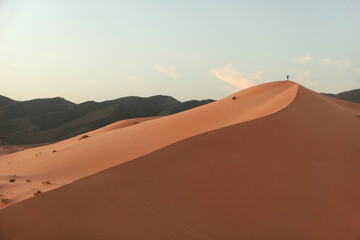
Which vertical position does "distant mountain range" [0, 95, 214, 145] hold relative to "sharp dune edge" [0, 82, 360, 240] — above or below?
above

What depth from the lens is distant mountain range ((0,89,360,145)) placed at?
4607 cm

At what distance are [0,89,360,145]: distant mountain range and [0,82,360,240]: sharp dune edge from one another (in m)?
36.2

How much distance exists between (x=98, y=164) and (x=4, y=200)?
3605 millimetres

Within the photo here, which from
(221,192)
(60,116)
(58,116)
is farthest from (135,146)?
(60,116)

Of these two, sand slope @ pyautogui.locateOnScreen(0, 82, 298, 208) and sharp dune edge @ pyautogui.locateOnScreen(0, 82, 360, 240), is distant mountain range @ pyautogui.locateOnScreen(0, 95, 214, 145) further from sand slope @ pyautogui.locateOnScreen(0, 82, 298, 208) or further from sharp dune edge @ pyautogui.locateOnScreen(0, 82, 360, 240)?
sharp dune edge @ pyautogui.locateOnScreen(0, 82, 360, 240)

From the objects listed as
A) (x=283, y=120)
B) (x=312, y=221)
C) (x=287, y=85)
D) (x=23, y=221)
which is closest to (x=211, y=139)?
(x=283, y=120)

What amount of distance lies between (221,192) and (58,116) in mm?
56159

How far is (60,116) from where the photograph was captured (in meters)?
57.9

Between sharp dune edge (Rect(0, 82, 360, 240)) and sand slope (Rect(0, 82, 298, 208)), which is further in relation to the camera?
sand slope (Rect(0, 82, 298, 208))

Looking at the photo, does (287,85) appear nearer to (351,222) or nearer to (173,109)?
(351,222)

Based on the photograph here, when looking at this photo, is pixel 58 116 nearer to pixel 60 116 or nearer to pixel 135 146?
pixel 60 116

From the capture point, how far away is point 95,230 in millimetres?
5406

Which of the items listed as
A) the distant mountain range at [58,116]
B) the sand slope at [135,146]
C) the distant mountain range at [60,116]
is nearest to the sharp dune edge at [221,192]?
the sand slope at [135,146]

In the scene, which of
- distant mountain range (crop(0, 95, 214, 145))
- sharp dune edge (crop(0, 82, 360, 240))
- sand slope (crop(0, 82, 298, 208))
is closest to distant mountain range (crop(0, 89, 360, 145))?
distant mountain range (crop(0, 95, 214, 145))
